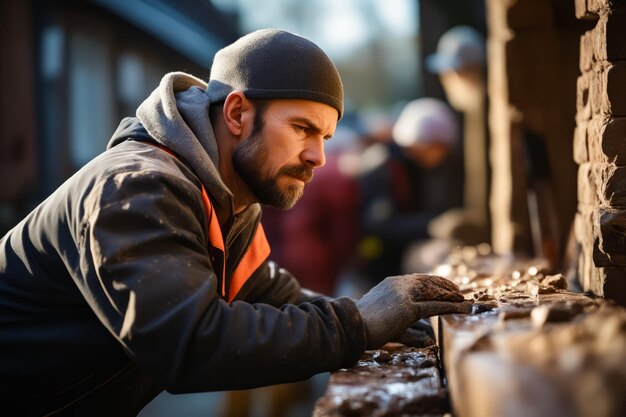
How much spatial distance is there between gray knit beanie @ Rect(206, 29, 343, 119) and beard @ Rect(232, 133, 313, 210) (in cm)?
18

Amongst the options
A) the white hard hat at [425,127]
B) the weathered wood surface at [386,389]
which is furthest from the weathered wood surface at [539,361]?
the white hard hat at [425,127]

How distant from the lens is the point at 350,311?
2.67 meters

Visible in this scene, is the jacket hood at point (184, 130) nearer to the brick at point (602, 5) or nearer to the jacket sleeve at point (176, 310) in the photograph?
the jacket sleeve at point (176, 310)

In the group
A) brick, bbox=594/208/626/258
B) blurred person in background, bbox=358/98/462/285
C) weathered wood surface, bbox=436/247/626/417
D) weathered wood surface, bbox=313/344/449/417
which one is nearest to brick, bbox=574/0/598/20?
brick, bbox=594/208/626/258

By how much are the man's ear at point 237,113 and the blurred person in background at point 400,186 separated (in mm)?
5311

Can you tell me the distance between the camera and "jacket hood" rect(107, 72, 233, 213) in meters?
2.95

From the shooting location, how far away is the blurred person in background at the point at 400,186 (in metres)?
8.70

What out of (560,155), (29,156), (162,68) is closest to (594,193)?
(560,155)

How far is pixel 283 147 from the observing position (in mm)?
3174

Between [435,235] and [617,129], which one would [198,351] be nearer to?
[617,129]

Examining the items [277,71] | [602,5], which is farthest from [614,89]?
[277,71]

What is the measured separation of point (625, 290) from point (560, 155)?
3.05 m

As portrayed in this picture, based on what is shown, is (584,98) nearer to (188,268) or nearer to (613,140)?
(613,140)

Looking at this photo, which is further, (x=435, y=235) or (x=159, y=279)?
(x=435, y=235)
